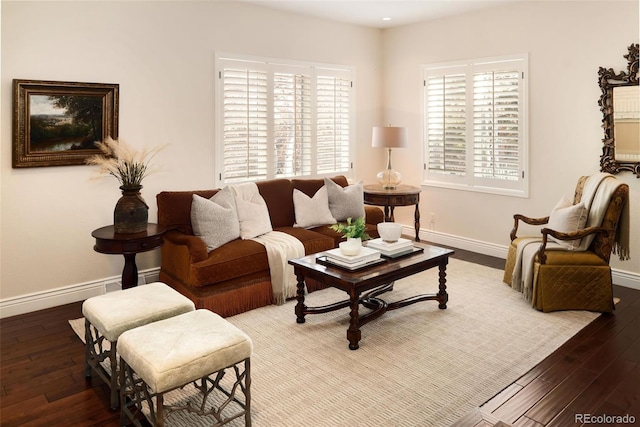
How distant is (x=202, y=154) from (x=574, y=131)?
3.80 m

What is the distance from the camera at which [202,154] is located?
479 centimetres

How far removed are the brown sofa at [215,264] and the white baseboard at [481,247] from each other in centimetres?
201

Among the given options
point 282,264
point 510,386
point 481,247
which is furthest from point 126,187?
point 481,247

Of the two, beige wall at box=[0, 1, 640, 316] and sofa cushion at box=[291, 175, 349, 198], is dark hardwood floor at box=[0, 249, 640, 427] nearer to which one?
beige wall at box=[0, 1, 640, 316]

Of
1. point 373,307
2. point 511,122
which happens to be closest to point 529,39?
point 511,122

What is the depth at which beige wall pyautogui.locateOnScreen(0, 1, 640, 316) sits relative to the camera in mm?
3789

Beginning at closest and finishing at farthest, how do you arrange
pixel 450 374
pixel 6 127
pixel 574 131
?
1. pixel 450 374
2. pixel 6 127
3. pixel 574 131

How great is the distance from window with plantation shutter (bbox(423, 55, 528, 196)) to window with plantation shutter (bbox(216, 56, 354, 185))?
3.67 ft

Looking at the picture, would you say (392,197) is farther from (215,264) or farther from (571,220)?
(215,264)

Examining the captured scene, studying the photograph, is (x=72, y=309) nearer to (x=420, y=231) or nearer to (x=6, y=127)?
(x=6, y=127)

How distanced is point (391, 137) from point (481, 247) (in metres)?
1.73

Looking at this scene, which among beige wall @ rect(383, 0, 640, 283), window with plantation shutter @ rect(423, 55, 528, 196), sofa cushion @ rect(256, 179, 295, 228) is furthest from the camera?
window with plantation shutter @ rect(423, 55, 528, 196)

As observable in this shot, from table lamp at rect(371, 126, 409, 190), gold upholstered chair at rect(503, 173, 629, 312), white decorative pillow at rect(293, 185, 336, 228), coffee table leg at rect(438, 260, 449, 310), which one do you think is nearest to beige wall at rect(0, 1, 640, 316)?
gold upholstered chair at rect(503, 173, 629, 312)

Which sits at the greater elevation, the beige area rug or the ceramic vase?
the ceramic vase
